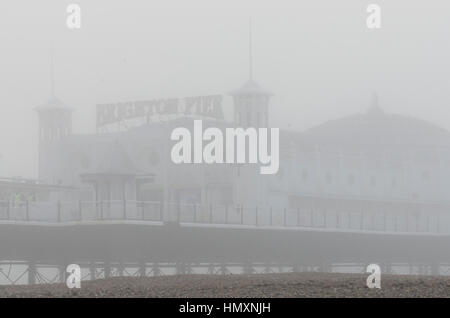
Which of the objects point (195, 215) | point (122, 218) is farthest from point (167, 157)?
point (122, 218)

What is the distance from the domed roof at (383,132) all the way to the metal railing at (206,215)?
16.3m

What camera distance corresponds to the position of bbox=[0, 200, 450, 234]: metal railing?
69.4m

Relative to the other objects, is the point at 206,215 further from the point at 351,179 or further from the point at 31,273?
the point at 351,179

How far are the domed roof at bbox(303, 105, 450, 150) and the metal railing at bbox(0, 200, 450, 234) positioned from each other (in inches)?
643

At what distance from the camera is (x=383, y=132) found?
114688mm

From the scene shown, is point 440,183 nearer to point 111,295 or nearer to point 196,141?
point 196,141

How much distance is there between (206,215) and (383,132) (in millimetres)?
42657

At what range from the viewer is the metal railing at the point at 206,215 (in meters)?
Result: 69.4
